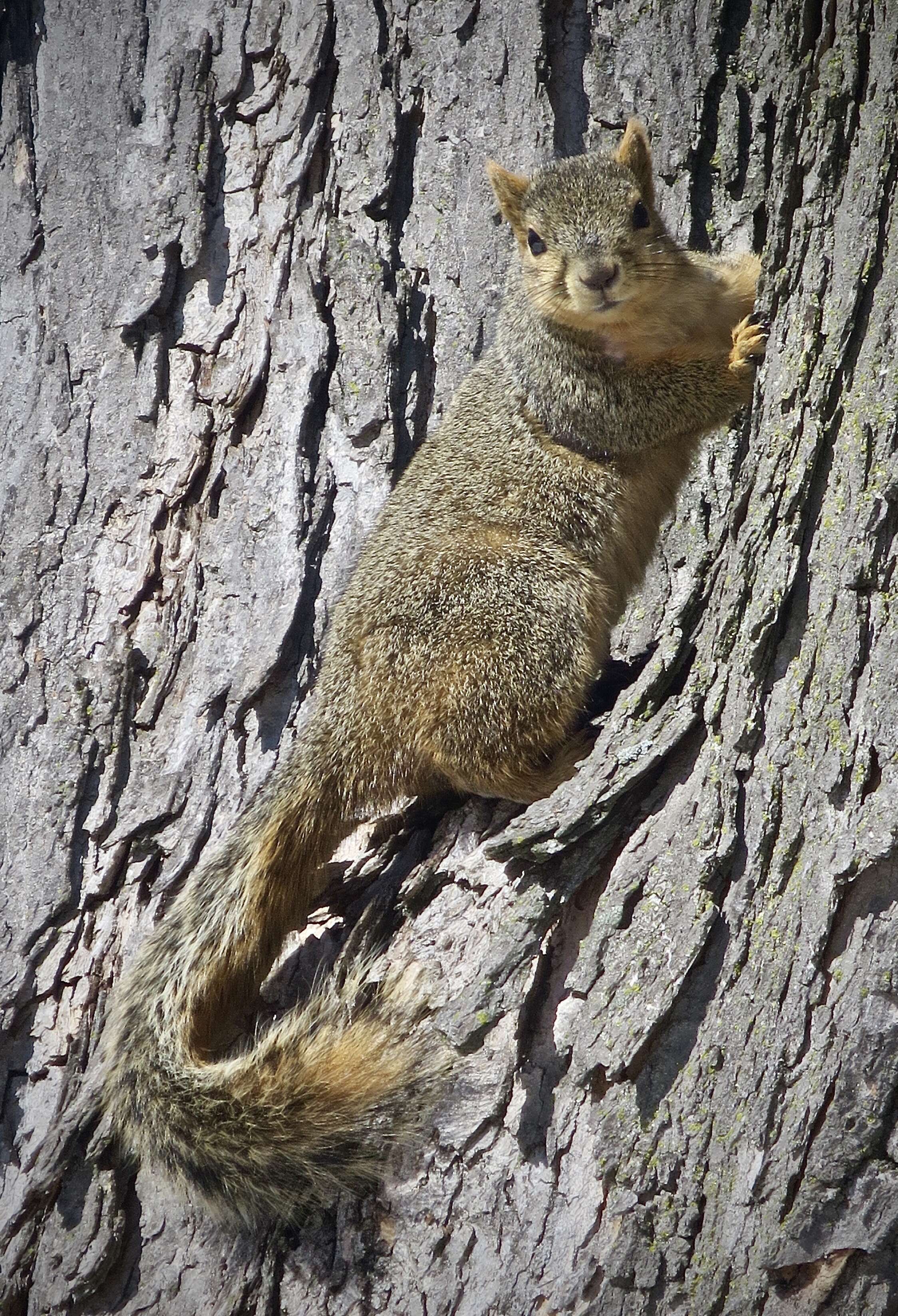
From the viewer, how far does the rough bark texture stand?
5.43 ft

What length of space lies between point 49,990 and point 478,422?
171 cm

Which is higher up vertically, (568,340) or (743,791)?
(568,340)

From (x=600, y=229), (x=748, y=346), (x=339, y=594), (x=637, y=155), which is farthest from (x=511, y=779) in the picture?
(x=637, y=155)

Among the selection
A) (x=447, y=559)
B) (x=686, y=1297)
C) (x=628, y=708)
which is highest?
(x=447, y=559)

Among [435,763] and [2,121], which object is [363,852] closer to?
[435,763]

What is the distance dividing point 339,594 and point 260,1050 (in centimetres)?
109

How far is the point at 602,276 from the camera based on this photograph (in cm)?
262

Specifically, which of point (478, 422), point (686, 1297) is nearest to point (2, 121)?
point (478, 422)

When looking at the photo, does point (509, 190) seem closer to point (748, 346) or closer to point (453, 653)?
point (748, 346)

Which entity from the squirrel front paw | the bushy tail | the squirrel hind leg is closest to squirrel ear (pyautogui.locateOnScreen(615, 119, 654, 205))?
the squirrel front paw

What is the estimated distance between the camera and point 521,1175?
1.79 meters

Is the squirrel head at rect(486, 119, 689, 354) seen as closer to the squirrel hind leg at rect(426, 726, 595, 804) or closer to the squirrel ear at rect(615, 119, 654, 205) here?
the squirrel ear at rect(615, 119, 654, 205)

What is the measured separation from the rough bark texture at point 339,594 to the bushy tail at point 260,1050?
0.08 meters

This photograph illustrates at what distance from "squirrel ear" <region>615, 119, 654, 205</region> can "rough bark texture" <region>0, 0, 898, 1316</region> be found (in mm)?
141
